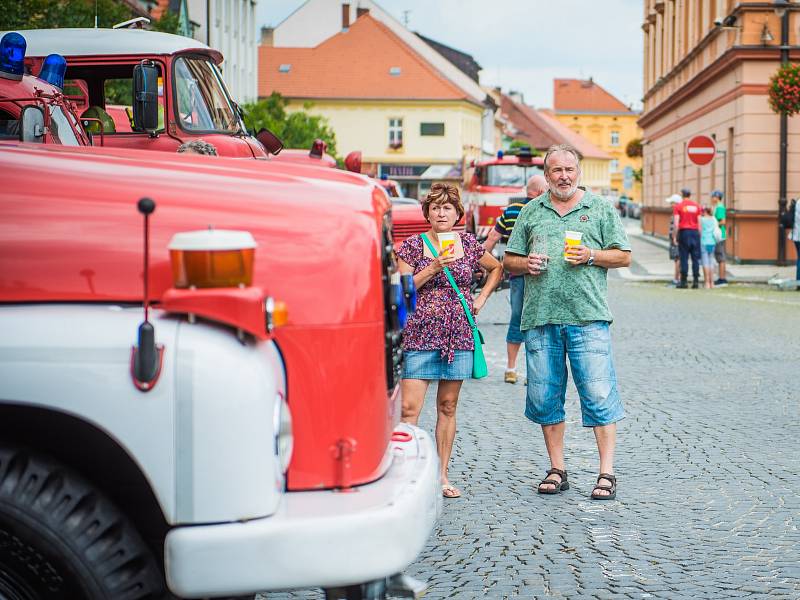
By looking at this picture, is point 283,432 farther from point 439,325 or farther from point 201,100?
point 201,100

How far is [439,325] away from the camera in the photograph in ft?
24.3

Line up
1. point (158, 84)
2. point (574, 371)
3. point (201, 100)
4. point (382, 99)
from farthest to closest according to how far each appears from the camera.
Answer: point (382, 99)
point (201, 100)
point (158, 84)
point (574, 371)

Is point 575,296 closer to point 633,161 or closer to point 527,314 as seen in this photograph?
point 527,314

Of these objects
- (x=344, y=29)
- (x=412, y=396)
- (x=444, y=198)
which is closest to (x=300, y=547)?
(x=412, y=396)

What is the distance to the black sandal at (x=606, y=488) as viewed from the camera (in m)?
7.42

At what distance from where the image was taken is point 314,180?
3.96m

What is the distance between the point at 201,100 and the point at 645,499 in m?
4.19

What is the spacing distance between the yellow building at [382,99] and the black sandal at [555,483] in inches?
3043

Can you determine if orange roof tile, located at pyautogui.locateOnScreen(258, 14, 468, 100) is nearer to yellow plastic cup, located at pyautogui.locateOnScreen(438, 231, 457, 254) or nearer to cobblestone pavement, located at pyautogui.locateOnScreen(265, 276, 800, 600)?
cobblestone pavement, located at pyautogui.locateOnScreen(265, 276, 800, 600)

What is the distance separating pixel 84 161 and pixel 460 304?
3.84 metres

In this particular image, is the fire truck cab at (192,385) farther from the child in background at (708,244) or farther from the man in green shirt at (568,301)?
the child in background at (708,244)

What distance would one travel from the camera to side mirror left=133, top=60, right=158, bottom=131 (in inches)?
322

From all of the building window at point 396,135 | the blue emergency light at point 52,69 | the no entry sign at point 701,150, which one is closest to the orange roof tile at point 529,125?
the building window at point 396,135

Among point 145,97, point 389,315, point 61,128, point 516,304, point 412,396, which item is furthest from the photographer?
point 516,304
